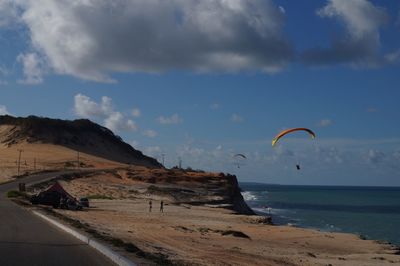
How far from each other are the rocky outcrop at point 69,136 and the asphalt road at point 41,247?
99.0 m

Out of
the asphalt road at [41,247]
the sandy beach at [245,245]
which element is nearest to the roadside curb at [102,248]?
the asphalt road at [41,247]

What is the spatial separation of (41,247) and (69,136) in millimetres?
111486

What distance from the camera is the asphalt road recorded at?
14031 mm

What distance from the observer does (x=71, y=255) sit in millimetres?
15117

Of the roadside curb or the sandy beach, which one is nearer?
the roadside curb

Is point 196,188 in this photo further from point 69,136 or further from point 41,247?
point 41,247

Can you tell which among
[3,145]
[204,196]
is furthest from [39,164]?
[204,196]

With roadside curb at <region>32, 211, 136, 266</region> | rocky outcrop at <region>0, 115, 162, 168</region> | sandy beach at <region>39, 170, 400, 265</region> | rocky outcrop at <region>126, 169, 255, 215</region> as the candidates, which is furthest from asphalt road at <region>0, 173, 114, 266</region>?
rocky outcrop at <region>0, 115, 162, 168</region>

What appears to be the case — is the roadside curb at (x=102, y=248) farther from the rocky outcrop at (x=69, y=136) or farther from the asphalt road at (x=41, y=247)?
the rocky outcrop at (x=69, y=136)

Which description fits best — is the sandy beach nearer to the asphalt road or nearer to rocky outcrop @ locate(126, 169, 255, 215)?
the asphalt road

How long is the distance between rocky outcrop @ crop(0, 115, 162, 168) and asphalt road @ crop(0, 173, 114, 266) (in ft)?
325

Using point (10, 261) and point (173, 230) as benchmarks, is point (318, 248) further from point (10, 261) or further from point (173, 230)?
point (10, 261)

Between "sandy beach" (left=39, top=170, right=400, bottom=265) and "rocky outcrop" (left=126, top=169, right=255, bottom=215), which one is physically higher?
"rocky outcrop" (left=126, top=169, right=255, bottom=215)

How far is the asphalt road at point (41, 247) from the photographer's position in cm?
1403
